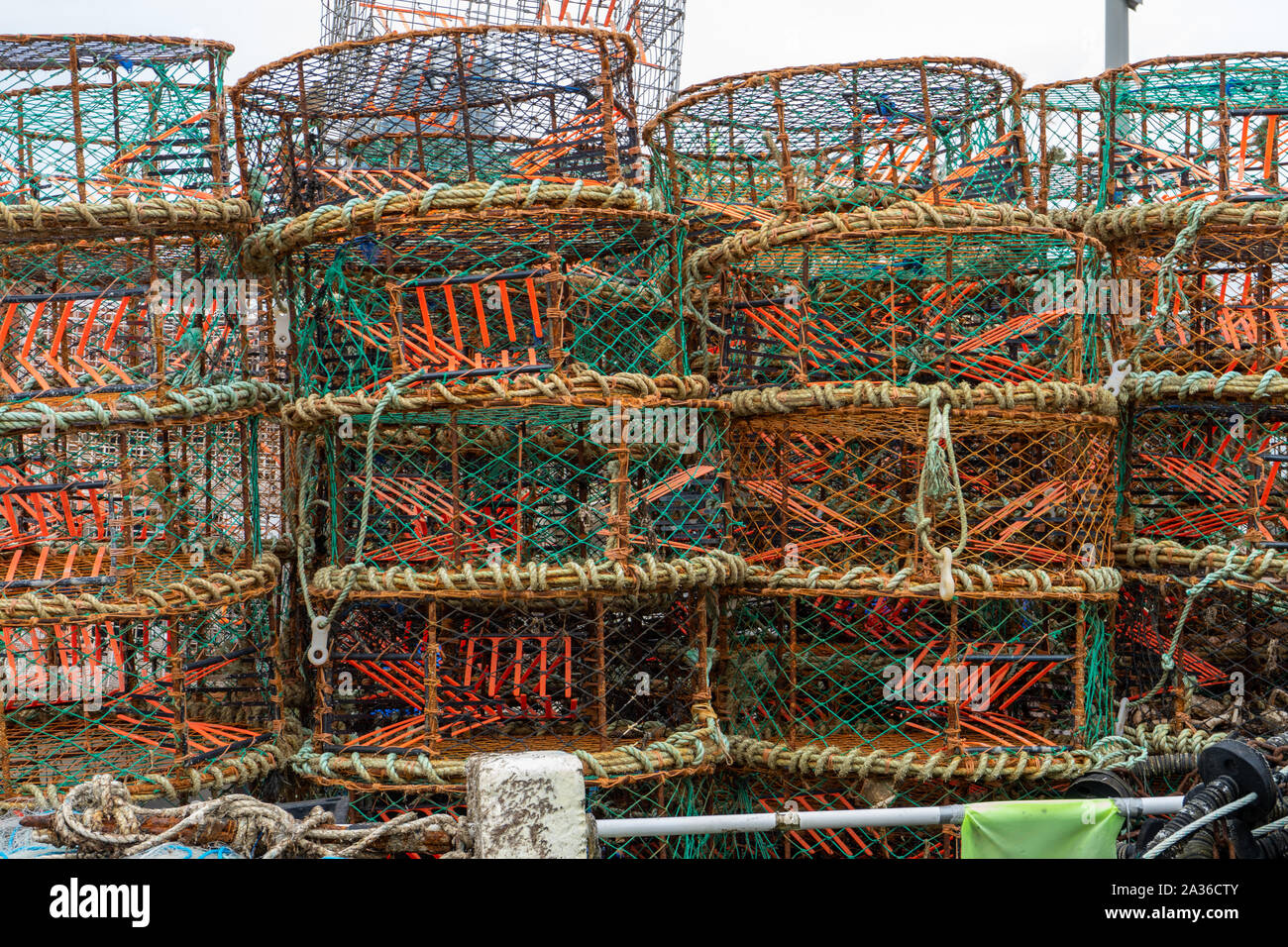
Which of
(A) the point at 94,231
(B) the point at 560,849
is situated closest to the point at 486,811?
(B) the point at 560,849

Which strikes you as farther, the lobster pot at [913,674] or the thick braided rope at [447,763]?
the lobster pot at [913,674]

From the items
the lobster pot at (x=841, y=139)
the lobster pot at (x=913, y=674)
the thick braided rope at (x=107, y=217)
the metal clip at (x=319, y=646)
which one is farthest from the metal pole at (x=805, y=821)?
the thick braided rope at (x=107, y=217)

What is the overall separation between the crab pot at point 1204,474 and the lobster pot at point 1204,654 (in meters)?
0.31

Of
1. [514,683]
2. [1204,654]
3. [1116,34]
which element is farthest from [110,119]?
[1204,654]

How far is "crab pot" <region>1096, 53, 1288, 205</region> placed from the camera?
643cm

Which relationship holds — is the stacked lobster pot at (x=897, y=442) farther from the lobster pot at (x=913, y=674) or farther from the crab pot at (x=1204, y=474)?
the crab pot at (x=1204, y=474)

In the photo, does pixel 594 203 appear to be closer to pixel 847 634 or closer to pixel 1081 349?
pixel 1081 349

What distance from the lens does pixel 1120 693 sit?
7172 mm

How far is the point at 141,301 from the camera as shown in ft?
24.1

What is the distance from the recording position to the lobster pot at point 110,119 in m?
5.98

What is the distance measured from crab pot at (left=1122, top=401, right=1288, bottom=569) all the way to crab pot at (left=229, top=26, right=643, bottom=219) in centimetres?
297

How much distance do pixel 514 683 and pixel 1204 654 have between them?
3.55 m

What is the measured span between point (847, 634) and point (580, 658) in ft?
5.22

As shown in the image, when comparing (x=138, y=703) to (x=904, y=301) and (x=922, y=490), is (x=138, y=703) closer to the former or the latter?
(x=922, y=490)
